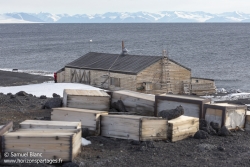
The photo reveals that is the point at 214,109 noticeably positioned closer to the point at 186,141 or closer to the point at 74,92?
the point at 186,141

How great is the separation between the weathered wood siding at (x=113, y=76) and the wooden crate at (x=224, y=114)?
18.2m

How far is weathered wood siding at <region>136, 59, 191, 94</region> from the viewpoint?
34281 millimetres

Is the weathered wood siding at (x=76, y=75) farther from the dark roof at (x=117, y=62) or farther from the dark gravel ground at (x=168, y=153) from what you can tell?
the dark gravel ground at (x=168, y=153)

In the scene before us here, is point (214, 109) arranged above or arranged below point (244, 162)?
above

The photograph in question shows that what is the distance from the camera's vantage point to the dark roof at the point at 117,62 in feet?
114

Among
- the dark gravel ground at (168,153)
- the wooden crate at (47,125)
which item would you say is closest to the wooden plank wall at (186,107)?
the dark gravel ground at (168,153)

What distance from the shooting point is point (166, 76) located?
1400 inches

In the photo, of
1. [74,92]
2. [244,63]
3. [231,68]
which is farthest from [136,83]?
[244,63]

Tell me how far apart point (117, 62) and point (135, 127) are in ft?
78.3

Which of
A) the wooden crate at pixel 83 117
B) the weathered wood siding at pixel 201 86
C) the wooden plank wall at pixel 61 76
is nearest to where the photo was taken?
the wooden crate at pixel 83 117

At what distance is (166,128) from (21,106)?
7.92 meters

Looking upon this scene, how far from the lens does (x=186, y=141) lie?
13820 millimetres

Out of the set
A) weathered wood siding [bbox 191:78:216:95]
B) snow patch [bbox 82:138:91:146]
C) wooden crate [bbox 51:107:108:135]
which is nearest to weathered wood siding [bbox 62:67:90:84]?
weathered wood siding [bbox 191:78:216:95]

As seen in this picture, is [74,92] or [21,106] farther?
[21,106]
